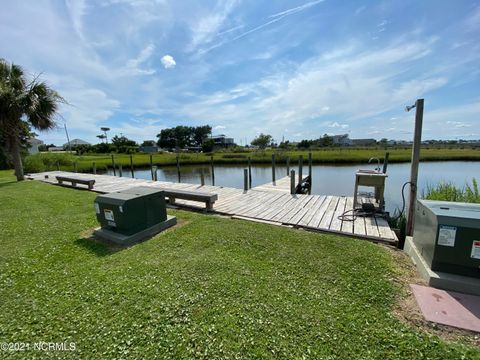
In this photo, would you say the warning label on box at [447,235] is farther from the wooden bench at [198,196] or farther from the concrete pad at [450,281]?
the wooden bench at [198,196]

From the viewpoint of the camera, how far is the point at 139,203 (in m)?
3.77

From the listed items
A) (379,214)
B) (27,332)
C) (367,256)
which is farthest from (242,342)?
(379,214)

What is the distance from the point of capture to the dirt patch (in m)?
1.76

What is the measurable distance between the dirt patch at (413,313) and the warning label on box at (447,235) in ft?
1.76

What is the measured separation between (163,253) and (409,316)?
113 inches

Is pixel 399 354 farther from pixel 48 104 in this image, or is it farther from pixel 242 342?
pixel 48 104

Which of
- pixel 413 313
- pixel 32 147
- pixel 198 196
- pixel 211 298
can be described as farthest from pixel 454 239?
pixel 32 147

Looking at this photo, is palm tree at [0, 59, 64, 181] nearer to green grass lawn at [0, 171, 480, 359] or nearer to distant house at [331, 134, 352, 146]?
green grass lawn at [0, 171, 480, 359]

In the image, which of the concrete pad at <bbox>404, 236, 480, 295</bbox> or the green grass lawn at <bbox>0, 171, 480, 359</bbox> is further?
the concrete pad at <bbox>404, 236, 480, 295</bbox>

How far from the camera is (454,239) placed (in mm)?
2246

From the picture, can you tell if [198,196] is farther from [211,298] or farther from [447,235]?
[447,235]

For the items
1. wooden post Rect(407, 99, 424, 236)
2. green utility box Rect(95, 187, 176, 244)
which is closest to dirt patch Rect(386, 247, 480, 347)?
wooden post Rect(407, 99, 424, 236)

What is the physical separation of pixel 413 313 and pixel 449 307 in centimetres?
37

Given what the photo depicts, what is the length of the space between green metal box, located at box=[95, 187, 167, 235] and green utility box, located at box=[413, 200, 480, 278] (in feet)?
13.1
